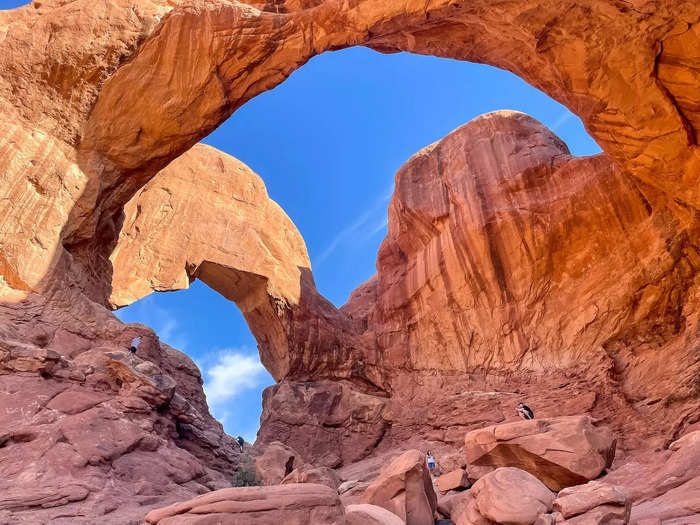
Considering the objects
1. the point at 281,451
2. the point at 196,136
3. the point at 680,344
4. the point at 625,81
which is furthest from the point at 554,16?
the point at 281,451

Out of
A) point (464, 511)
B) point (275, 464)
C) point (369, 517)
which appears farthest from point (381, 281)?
point (369, 517)

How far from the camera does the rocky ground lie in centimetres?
870

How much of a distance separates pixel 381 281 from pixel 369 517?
56.5 feet

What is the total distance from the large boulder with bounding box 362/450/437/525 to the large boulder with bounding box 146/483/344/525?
65.1 inches

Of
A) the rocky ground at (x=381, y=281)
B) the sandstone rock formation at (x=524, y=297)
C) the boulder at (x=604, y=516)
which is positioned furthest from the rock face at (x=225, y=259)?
the boulder at (x=604, y=516)

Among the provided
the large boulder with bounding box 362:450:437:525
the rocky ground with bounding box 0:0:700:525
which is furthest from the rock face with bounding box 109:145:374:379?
the large boulder with bounding box 362:450:437:525

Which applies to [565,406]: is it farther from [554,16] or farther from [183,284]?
[183,284]

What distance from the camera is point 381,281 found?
918 inches

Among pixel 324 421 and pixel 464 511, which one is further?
pixel 324 421

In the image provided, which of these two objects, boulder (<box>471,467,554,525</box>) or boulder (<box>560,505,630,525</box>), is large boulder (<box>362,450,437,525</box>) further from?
boulder (<box>560,505,630,525</box>)

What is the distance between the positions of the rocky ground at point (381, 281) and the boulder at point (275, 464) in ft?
0.25

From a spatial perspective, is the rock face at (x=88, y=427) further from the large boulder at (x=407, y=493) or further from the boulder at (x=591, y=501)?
the boulder at (x=591, y=501)

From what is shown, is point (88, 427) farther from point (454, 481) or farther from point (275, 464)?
point (454, 481)

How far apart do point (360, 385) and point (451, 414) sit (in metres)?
4.15
